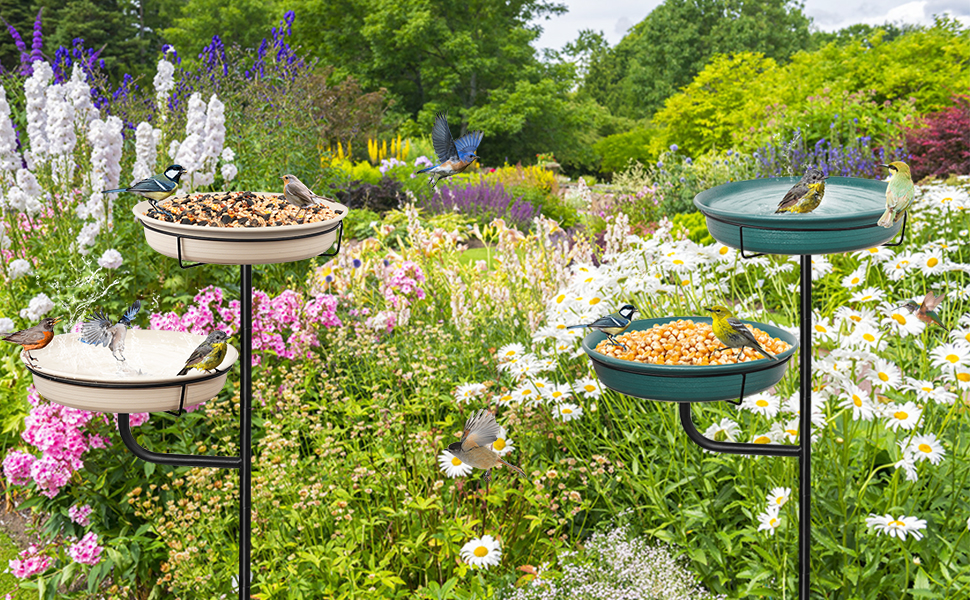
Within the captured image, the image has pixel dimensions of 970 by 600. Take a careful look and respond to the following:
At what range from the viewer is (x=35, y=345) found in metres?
1.79

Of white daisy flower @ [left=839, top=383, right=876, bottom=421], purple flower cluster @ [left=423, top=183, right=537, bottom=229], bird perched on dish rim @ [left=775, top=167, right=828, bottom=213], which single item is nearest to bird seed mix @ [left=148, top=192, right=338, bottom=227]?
bird perched on dish rim @ [left=775, top=167, right=828, bottom=213]

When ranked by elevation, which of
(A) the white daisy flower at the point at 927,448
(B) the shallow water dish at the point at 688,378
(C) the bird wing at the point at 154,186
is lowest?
(A) the white daisy flower at the point at 927,448

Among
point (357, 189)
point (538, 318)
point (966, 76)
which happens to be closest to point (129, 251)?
point (538, 318)

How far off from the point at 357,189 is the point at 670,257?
7.91m

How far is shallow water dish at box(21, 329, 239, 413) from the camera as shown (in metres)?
1.64

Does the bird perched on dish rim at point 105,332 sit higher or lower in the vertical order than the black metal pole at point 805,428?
→ higher

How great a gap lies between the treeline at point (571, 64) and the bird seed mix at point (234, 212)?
8.95 m

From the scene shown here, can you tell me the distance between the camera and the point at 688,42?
32.0 metres

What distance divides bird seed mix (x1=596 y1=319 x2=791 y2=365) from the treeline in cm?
866

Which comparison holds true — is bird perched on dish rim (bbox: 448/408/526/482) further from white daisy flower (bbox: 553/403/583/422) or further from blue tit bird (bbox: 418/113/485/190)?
white daisy flower (bbox: 553/403/583/422)

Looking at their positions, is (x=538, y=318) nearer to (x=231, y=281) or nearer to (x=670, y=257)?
(x=670, y=257)

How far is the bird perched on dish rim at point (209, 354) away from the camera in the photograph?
66.8 inches

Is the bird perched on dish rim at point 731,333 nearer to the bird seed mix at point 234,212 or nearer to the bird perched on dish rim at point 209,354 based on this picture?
the bird seed mix at point 234,212

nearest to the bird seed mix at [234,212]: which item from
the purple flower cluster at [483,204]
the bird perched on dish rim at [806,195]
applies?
the bird perched on dish rim at [806,195]
